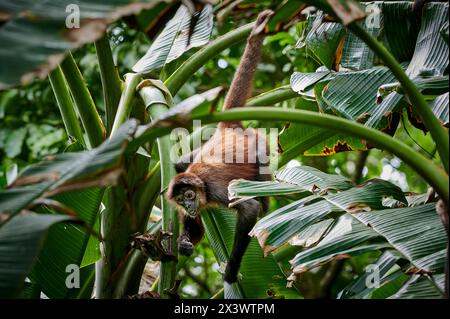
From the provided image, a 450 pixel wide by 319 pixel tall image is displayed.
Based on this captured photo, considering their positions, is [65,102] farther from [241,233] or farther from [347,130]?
[347,130]

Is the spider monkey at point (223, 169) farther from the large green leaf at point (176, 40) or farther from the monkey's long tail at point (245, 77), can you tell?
the large green leaf at point (176, 40)

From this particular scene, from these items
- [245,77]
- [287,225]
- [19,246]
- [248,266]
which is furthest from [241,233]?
[19,246]

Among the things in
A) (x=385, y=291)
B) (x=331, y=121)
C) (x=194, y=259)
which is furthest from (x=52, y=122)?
(x=331, y=121)

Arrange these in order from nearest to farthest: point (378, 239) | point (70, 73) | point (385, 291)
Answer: point (378, 239)
point (385, 291)
point (70, 73)

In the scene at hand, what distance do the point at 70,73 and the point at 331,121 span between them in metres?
1.64

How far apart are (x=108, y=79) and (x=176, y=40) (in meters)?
0.50

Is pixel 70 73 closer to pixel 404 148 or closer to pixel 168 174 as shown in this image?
pixel 168 174

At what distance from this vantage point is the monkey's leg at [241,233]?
3224 millimetres

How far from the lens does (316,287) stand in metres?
6.86

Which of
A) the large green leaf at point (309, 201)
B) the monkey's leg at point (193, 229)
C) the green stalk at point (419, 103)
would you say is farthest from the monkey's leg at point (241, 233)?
the green stalk at point (419, 103)

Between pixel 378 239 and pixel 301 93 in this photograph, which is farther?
pixel 301 93

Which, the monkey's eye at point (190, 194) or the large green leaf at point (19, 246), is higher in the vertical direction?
the monkey's eye at point (190, 194)

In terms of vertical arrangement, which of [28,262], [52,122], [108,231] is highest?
[52,122]

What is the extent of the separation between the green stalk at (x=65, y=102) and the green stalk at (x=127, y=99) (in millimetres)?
336
